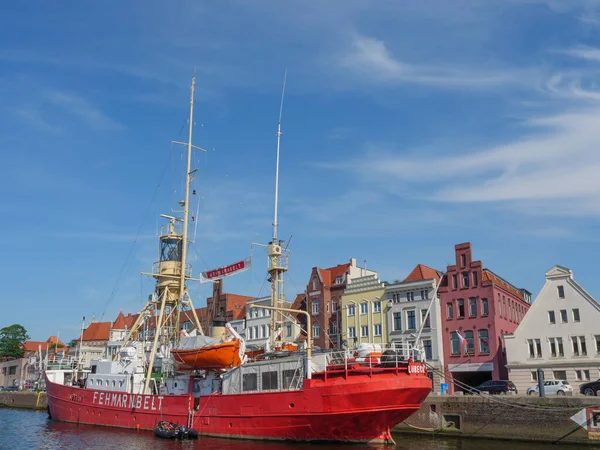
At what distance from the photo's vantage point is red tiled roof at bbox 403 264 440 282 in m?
68.2

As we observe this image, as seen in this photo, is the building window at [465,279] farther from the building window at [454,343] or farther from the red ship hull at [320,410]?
the red ship hull at [320,410]

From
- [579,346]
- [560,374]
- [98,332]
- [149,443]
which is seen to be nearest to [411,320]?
[560,374]

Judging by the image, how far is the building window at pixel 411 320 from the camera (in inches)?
2498

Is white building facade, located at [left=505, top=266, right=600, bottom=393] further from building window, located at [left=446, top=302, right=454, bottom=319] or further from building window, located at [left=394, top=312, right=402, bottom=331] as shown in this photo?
building window, located at [left=394, top=312, right=402, bottom=331]

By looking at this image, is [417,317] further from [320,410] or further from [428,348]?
[320,410]

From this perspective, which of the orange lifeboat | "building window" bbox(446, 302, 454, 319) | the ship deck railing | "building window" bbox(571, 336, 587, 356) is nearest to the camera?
the ship deck railing

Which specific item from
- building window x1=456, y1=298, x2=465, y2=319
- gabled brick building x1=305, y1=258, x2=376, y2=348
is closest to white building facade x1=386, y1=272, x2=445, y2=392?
building window x1=456, y1=298, x2=465, y2=319

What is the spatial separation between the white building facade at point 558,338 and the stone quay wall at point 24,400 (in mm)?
57692

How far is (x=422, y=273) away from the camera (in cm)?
6862

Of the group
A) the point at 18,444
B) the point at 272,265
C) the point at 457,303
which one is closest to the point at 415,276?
the point at 457,303

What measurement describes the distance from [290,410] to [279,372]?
2.51m

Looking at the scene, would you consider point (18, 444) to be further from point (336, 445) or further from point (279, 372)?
point (336, 445)

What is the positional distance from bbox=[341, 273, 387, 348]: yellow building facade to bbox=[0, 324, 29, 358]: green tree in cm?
9862

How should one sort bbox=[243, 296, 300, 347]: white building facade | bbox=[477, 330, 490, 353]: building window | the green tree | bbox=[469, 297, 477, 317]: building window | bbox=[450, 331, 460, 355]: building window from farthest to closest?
the green tree, bbox=[243, 296, 300, 347]: white building facade, bbox=[450, 331, 460, 355]: building window, bbox=[469, 297, 477, 317]: building window, bbox=[477, 330, 490, 353]: building window
